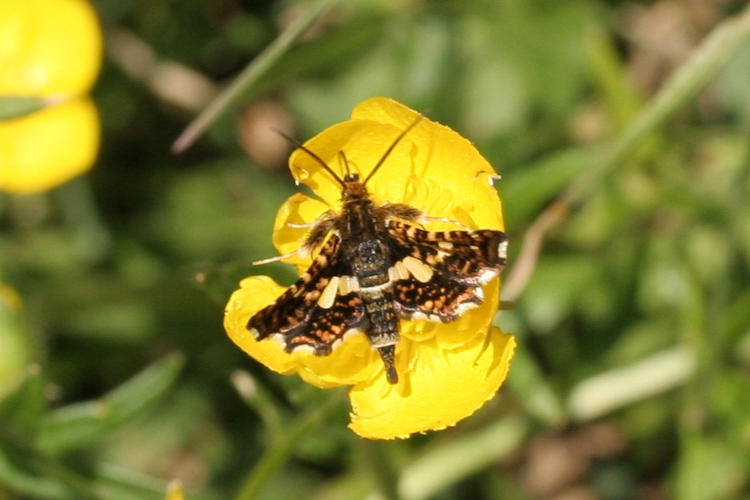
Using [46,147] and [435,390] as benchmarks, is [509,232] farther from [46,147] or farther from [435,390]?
[46,147]

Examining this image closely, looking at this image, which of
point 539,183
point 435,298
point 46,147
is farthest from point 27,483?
point 539,183

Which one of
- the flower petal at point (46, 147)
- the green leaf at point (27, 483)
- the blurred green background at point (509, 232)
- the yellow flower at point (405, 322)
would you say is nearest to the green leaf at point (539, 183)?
the blurred green background at point (509, 232)

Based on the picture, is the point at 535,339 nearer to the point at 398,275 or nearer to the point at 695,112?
the point at 695,112

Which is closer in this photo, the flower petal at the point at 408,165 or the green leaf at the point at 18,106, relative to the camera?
the flower petal at the point at 408,165

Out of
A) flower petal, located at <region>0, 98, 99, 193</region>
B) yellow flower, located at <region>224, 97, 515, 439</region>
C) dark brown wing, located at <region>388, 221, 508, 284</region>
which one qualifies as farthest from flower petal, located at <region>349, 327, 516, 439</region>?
flower petal, located at <region>0, 98, 99, 193</region>

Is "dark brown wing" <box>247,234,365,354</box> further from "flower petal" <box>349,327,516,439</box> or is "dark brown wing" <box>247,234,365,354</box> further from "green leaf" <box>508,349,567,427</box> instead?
"green leaf" <box>508,349,567,427</box>

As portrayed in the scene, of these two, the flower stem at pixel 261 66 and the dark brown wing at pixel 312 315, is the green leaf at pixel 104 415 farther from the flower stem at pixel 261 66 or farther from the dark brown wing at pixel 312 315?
the dark brown wing at pixel 312 315
